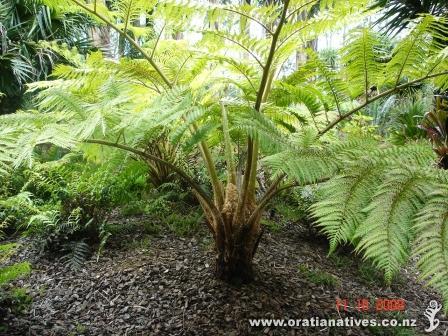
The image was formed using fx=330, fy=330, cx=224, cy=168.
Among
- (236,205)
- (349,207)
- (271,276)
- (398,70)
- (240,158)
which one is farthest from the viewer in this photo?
(240,158)

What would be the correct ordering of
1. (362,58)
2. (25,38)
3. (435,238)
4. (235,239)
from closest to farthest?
(435,238) < (362,58) < (235,239) < (25,38)

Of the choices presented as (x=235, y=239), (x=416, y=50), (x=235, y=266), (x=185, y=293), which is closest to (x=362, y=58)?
(x=416, y=50)

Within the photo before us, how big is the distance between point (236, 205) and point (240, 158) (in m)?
0.44

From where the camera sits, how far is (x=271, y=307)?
1.42 meters

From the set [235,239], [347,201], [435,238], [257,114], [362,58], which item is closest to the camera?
[435,238]

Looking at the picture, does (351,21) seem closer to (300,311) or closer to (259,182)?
(300,311)

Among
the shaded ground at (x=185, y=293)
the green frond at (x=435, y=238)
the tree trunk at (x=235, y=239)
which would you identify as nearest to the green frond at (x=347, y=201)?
the green frond at (x=435, y=238)

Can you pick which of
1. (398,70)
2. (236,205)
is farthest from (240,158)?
(398,70)

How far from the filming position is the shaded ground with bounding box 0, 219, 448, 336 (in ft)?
4.54

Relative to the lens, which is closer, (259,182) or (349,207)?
(349,207)

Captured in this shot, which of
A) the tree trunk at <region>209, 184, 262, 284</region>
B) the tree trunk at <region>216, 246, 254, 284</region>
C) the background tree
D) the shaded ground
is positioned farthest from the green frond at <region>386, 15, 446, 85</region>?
the background tree

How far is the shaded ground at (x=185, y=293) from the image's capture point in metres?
1.38

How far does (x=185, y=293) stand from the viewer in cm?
153

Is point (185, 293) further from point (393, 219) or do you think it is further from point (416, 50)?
point (416, 50)
